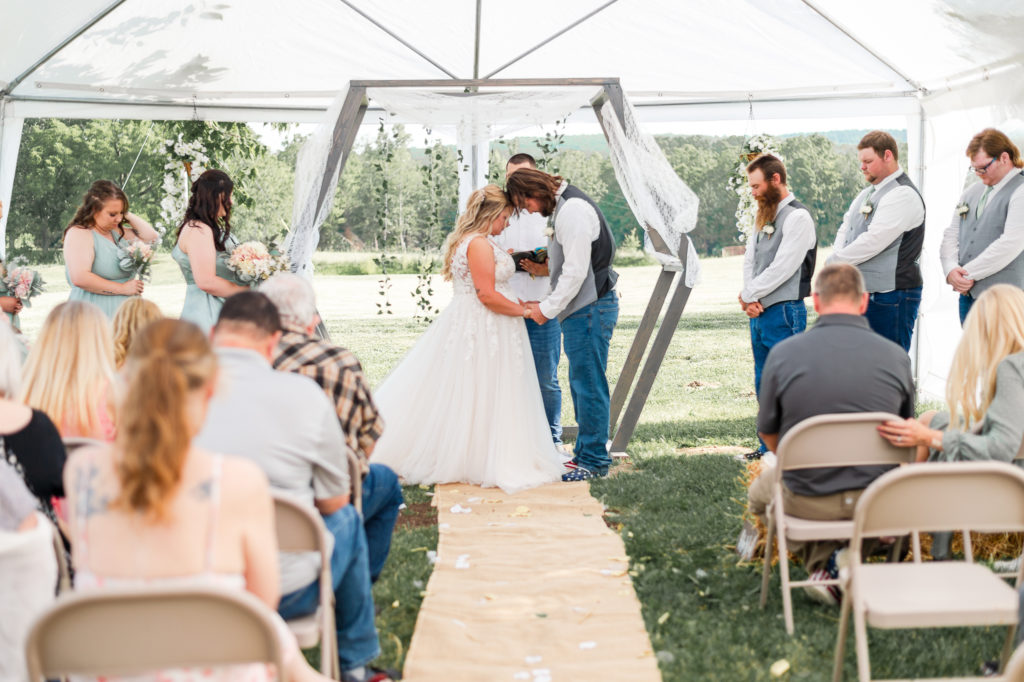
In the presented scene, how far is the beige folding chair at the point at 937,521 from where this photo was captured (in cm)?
263

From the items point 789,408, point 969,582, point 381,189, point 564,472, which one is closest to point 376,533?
point 789,408

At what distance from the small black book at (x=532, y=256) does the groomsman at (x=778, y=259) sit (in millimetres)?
1344

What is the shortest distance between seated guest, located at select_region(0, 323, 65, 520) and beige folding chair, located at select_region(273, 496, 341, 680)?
28.2 inches

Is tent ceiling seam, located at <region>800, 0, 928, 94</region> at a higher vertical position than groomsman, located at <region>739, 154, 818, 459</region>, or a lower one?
higher

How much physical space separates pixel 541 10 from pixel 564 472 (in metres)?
3.35

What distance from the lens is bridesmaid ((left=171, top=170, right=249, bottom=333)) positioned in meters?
5.68

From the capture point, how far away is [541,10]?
707 centimetres

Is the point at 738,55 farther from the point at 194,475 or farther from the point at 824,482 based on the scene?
the point at 194,475

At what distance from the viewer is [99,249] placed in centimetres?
616

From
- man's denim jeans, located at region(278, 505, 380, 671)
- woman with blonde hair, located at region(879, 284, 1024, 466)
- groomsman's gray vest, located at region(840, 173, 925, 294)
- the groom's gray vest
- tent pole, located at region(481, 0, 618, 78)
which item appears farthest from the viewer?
tent pole, located at region(481, 0, 618, 78)

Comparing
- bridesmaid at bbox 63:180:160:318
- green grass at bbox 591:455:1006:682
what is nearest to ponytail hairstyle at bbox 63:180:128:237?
bridesmaid at bbox 63:180:160:318

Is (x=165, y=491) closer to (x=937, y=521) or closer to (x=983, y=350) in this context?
(x=937, y=521)

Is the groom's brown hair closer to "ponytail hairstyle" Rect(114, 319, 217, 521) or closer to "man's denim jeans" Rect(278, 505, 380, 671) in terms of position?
"man's denim jeans" Rect(278, 505, 380, 671)

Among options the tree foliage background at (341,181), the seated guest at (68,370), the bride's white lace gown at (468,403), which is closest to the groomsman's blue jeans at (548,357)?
the bride's white lace gown at (468,403)
